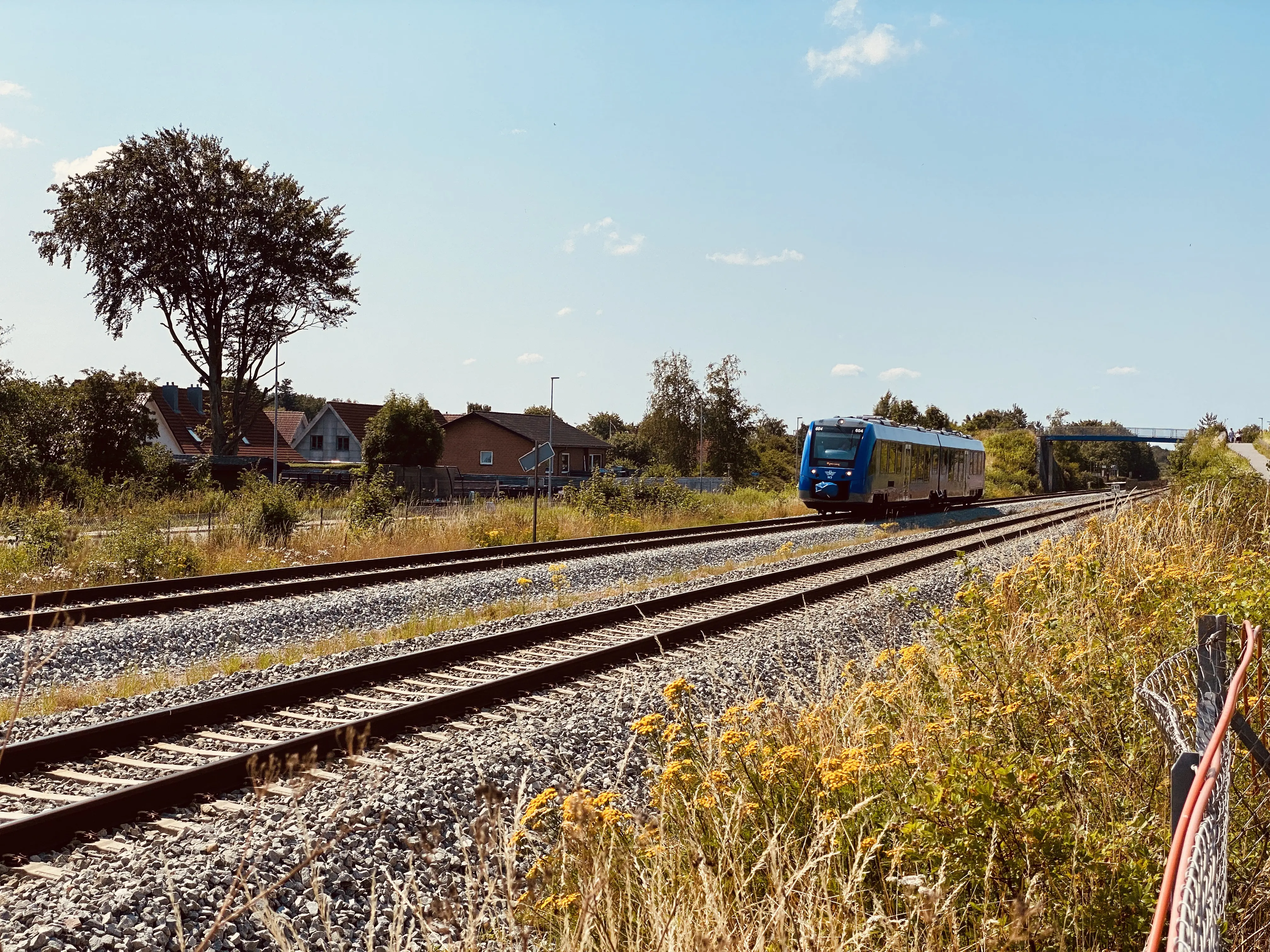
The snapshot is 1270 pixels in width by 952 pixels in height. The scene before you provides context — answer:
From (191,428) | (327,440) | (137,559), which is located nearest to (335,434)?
(327,440)

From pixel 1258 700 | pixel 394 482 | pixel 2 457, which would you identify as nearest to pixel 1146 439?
pixel 394 482

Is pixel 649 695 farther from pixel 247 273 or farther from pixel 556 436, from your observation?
pixel 556 436

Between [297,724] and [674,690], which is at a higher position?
[674,690]

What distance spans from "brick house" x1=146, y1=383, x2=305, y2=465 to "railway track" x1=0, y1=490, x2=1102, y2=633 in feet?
135

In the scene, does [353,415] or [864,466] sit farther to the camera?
[353,415]

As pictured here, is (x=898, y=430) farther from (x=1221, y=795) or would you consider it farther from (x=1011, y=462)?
(x=1011, y=462)

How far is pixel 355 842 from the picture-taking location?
179 inches

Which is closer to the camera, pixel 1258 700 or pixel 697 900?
pixel 697 900

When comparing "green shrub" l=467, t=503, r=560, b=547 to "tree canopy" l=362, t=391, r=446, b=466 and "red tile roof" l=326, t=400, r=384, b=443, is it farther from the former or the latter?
"red tile roof" l=326, t=400, r=384, b=443

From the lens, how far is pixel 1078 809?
3.55 metres

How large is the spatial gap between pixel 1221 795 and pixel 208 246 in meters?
42.1

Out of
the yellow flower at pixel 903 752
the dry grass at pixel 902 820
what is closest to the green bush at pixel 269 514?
the dry grass at pixel 902 820

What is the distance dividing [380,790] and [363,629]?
576 centimetres

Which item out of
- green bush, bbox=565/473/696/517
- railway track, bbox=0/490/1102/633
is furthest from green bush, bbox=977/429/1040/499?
railway track, bbox=0/490/1102/633
